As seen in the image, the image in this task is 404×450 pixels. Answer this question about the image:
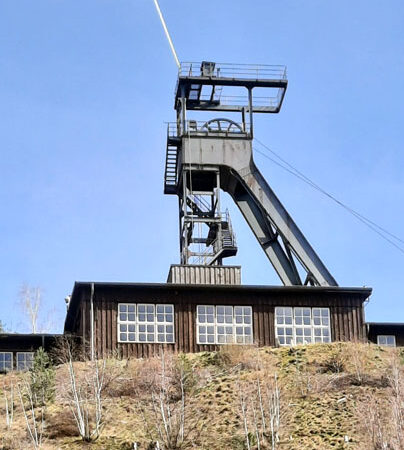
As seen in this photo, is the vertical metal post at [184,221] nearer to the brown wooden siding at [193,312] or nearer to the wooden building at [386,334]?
the brown wooden siding at [193,312]

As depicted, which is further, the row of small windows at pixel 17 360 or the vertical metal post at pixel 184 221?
the vertical metal post at pixel 184 221

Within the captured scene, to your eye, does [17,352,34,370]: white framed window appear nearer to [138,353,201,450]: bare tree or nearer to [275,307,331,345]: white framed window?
[138,353,201,450]: bare tree

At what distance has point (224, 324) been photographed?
52375 millimetres

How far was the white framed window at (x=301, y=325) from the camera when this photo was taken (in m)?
52.7

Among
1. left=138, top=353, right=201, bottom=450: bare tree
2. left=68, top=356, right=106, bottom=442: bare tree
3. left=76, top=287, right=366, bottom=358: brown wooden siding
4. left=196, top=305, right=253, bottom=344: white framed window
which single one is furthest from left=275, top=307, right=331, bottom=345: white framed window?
left=68, top=356, right=106, bottom=442: bare tree

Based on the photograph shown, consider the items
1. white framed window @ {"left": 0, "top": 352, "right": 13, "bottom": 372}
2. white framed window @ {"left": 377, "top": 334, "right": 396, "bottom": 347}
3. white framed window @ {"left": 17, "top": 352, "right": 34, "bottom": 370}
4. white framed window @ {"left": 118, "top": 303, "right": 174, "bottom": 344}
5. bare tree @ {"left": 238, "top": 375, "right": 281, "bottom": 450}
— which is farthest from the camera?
white framed window @ {"left": 377, "top": 334, "right": 396, "bottom": 347}

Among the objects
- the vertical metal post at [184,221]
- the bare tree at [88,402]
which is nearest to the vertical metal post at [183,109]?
the vertical metal post at [184,221]

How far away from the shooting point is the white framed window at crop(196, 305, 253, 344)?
2048 inches

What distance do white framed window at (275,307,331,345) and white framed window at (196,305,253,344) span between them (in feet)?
4.57

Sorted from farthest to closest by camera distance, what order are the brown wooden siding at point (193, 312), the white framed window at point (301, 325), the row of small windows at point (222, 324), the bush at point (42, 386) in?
the white framed window at point (301, 325), the row of small windows at point (222, 324), the brown wooden siding at point (193, 312), the bush at point (42, 386)

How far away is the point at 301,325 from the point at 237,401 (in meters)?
11.4

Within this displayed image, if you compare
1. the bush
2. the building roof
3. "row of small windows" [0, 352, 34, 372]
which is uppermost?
the building roof

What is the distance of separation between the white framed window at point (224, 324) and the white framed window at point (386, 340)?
738 cm

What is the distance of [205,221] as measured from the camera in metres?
57.9
